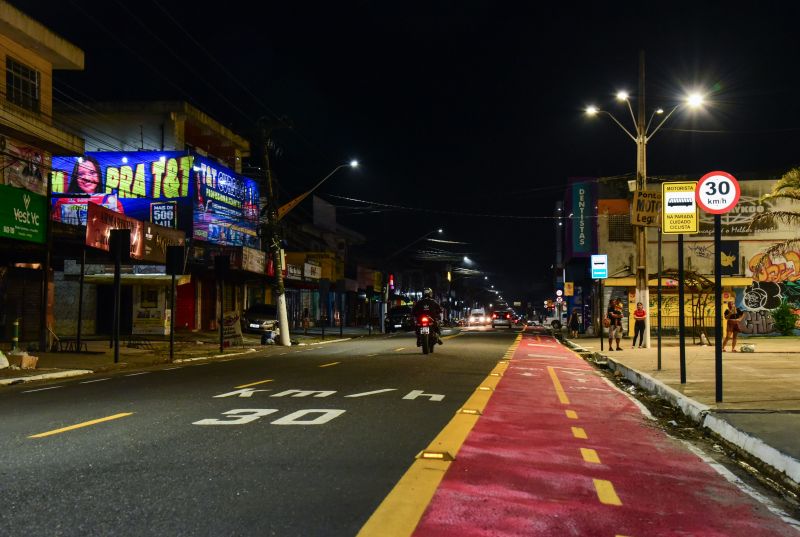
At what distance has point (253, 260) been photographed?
121 ft

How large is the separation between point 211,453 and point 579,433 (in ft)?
13.6

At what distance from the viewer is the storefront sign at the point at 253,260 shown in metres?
35.3

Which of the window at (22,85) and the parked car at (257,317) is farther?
the parked car at (257,317)

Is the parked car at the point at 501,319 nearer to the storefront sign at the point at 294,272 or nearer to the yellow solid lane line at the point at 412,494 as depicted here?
the storefront sign at the point at 294,272

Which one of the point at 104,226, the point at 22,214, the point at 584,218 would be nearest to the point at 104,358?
the point at 104,226

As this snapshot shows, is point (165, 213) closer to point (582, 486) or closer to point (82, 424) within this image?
point (82, 424)

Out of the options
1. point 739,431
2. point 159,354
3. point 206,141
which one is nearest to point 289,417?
point 739,431

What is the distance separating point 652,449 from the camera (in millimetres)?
7531

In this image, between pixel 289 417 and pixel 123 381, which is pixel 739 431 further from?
pixel 123 381

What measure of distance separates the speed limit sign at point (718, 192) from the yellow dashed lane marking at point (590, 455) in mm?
5144

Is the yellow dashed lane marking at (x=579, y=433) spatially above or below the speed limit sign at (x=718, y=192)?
below

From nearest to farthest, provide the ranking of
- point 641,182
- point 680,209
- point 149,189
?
point 680,209 < point 641,182 < point 149,189

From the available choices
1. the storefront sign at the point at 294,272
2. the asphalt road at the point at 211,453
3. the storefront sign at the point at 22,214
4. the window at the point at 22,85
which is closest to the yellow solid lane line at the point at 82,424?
the asphalt road at the point at 211,453

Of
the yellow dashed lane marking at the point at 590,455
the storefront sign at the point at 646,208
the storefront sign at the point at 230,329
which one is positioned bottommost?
the yellow dashed lane marking at the point at 590,455
